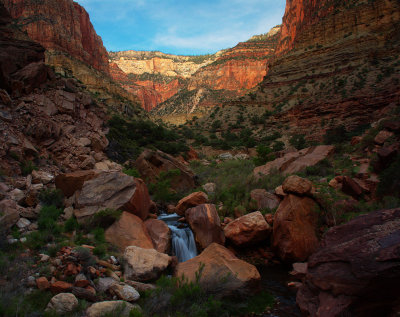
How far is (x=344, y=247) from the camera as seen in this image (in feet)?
15.2

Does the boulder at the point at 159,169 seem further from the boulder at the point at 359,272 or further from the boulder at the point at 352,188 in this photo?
the boulder at the point at 359,272

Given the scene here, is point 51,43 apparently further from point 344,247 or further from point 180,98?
point 344,247

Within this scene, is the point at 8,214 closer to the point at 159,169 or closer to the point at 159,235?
the point at 159,235

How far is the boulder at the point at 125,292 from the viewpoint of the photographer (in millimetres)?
4707

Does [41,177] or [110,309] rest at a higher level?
[41,177]

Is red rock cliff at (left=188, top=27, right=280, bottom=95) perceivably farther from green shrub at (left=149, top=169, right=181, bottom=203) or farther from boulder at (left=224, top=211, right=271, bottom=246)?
boulder at (left=224, top=211, right=271, bottom=246)

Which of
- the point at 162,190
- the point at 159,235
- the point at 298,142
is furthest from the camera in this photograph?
the point at 298,142

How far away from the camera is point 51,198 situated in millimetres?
8336

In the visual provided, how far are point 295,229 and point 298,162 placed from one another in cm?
613

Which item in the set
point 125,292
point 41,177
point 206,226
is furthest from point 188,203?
point 125,292

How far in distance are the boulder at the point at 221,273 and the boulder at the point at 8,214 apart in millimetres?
4333

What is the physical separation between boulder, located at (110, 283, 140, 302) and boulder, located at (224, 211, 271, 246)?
462 cm

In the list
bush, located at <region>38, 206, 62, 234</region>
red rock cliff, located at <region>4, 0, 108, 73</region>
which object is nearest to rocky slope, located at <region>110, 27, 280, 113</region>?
red rock cliff, located at <region>4, 0, 108, 73</region>

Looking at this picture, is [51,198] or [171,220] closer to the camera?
[51,198]
